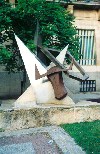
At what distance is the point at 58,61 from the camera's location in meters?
9.81

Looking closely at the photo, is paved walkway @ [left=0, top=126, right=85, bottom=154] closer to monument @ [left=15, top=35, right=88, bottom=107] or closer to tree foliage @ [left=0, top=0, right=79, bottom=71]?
monument @ [left=15, top=35, right=88, bottom=107]

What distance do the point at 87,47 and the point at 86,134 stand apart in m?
9.32

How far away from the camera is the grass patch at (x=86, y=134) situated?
760cm

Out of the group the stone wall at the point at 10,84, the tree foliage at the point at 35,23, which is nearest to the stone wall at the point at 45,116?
the tree foliage at the point at 35,23

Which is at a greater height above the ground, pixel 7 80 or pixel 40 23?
pixel 40 23

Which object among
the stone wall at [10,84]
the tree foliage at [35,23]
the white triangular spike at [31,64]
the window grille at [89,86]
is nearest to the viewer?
the white triangular spike at [31,64]

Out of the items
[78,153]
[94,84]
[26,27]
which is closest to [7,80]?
[26,27]

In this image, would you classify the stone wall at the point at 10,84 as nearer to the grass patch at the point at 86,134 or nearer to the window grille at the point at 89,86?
the window grille at the point at 89,86

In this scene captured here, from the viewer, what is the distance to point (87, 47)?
17.2 metres

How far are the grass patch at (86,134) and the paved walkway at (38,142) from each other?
17 cm

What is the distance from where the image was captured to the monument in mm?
9633

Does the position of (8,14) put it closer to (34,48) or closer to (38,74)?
(34,48)

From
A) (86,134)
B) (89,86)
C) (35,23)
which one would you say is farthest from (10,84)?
(86,134)

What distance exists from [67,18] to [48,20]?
1.01m
